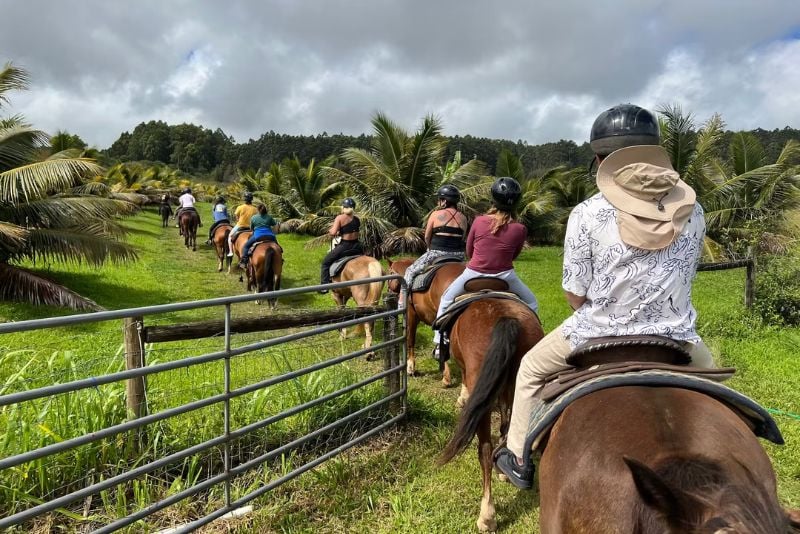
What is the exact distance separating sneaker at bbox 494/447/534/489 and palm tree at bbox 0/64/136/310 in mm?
9169

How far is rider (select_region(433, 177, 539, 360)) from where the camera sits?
4867mm

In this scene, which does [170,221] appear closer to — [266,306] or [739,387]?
[266,306]

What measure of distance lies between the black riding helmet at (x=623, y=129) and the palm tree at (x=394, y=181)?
14.6 metres

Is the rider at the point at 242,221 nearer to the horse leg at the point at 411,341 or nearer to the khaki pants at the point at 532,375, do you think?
the horse leg at the point at 411,341

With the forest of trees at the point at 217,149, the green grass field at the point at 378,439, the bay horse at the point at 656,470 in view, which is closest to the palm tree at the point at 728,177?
the green grass field at the point at 378,439

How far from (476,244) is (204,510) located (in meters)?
3.18

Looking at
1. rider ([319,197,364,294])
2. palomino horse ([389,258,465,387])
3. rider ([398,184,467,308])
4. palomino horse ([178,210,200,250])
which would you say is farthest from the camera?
palomino horse ([178,210,200,250])

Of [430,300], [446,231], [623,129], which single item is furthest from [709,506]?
[446,231]

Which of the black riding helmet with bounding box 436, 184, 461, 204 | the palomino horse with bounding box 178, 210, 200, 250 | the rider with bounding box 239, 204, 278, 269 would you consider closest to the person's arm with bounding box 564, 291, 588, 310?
the black riding helmet with bounding box 436, 184, 461, 204

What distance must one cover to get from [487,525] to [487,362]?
45.3 inches

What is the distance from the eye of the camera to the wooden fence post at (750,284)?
28.7 feet

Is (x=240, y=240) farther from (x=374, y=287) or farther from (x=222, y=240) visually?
(x=374, y=287)

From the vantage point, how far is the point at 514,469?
2.72 meters

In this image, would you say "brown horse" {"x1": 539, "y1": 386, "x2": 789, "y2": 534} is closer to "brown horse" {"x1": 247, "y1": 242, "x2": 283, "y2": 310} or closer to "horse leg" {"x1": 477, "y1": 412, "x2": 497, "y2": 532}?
"horse leg" {"x1": 477, "y1": 412, "x2": 497, "y2": 532}
